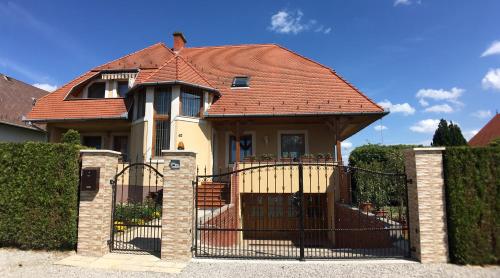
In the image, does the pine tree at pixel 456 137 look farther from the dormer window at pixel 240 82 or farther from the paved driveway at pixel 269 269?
the paved driveway at pixel 269 269

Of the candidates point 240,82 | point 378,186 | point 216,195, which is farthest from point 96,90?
point 378,186

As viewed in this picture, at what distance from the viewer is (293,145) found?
17984 mm

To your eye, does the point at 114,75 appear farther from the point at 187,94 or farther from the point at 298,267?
the point at 298,267

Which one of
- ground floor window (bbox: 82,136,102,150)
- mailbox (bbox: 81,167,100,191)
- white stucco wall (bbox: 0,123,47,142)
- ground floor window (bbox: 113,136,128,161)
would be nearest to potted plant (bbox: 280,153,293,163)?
mailbox (bbox: 81,167,100,191)

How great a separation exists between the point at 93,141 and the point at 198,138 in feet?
27.6

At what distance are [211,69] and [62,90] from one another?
9.27 metres

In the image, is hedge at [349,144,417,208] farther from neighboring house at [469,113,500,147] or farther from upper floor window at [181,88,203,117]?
neighboring house at [469,113,500,147]

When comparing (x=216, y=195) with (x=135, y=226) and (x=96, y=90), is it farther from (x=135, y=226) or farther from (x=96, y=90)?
(x=96, y=90)

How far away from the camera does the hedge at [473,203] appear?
7113 millimetres

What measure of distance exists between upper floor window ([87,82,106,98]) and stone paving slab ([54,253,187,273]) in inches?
534

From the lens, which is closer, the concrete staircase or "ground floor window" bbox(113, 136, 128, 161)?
the concrete staircase

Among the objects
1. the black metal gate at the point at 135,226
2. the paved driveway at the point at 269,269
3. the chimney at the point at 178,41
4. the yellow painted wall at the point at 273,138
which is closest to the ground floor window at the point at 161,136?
the yellow painted wall at the point at 273,138

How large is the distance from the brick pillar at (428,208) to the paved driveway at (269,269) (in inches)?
13.5

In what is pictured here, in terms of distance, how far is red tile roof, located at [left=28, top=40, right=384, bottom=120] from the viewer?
1606 centimetres
